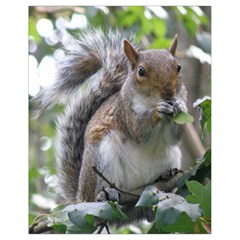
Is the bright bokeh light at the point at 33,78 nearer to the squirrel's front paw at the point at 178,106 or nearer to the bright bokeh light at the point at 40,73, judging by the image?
the bright bokeh light at the point at 40,73

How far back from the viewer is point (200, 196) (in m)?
1.99

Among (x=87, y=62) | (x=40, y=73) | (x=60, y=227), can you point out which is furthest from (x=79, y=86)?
(x=60, y=227)

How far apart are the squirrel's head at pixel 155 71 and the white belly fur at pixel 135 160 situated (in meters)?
0.23

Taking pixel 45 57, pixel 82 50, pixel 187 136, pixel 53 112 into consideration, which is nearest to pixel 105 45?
pixel 82 50

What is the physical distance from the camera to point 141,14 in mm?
3035

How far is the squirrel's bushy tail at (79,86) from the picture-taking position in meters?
2.55

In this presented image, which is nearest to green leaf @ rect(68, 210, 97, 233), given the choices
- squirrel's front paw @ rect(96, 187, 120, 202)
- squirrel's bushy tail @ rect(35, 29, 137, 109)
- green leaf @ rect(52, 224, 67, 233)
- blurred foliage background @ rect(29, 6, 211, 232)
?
green leaf @ rect(52, 224, 67, 233)

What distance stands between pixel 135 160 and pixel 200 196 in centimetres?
42

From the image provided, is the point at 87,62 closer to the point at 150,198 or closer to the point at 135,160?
the point at 135,160

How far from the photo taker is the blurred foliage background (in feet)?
8.26

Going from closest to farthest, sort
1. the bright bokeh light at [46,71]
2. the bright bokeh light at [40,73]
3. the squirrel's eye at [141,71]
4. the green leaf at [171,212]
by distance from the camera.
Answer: the green leaf at [171,212], the squirrel's eye at [141,71], the bright bokeh light at [40,73], the bright bokeh light at [46,71]

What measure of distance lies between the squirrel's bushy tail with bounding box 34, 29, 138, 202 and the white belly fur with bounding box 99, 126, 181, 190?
24 centimetres

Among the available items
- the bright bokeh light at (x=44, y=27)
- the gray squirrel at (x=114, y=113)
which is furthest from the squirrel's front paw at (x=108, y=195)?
the bright bokeh light at (x=44, y=27)
